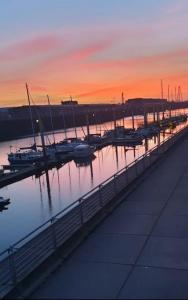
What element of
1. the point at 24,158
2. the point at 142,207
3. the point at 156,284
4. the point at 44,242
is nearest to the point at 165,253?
the point at 156,284

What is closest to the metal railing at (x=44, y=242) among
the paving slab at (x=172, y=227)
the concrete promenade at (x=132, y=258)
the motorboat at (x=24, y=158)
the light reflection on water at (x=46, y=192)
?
the concrete promenade at (x=132, y=258)

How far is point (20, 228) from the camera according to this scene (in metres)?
28.6

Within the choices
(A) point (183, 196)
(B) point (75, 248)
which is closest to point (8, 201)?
(A) point (183, 196)

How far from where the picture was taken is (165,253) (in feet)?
35.9

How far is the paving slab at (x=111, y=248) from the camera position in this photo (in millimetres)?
10648

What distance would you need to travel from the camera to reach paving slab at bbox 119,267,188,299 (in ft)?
27.8

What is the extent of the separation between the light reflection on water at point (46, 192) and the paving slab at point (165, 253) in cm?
1418

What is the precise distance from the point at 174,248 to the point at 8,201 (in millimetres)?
27693

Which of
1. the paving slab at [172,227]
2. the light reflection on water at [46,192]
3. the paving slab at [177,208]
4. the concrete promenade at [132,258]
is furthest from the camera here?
the light reflection on water at [46,192]

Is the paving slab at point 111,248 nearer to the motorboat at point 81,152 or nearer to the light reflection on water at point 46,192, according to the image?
the light reflection on water at point 46,192

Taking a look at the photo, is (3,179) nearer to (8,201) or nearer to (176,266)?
(8,201)

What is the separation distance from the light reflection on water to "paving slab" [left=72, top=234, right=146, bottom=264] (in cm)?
1311

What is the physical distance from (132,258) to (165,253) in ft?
3.01

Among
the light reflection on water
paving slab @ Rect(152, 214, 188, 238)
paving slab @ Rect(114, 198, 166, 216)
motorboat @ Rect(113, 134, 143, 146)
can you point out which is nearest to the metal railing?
paving slab @ Rect(114, 198, 166, 216)
